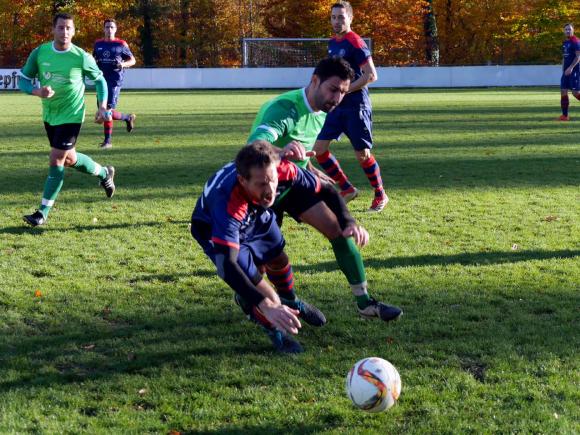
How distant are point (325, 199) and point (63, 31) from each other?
4144 mm

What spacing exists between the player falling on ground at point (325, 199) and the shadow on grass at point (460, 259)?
123cm

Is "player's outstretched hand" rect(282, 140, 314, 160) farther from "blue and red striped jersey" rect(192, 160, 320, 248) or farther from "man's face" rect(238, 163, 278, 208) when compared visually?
"man's face" rect(238, 163, 278, 208)

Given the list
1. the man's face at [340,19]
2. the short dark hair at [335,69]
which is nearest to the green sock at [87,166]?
the man's face at [340,19]

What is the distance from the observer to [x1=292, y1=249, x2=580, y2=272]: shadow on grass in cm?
618

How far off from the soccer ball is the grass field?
0.27 ft

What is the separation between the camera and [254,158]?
379 cm

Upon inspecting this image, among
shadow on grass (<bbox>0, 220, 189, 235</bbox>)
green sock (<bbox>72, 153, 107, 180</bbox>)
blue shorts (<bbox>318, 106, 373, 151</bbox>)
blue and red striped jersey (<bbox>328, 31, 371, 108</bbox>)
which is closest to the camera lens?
shadow on grass (<bbox>0, 220, 189, 235</bbox>)

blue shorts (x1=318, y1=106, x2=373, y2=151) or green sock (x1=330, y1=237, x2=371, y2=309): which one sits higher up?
blue shorts (x1=318, y1=106, x2=373, y2=151)

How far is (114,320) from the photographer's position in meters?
4.95

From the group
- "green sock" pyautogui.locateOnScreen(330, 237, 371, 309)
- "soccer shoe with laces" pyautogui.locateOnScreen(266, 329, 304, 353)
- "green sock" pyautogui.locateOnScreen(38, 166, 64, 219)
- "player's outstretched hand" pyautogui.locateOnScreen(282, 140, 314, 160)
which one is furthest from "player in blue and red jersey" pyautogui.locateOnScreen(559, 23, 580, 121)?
"soccer shoe with laces" pyautogui.locateOnScreen(266, 329, 304, 353)

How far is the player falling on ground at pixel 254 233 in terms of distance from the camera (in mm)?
3779

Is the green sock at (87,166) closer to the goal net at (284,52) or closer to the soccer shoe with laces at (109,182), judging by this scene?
the soccer shoe with laces at (109,182)

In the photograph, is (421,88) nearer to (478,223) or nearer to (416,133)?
(416,133)

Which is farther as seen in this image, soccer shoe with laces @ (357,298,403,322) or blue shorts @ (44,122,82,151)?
blue shorts @ (44,122,82,151)
